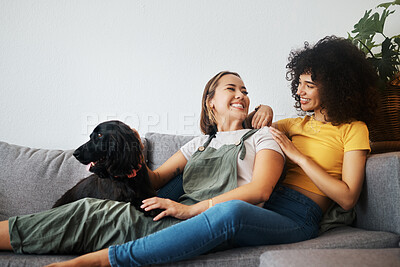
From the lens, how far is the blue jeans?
94 cm

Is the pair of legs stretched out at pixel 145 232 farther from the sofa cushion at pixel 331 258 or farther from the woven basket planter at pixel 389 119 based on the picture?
the woven basket planter at pixel 389 119

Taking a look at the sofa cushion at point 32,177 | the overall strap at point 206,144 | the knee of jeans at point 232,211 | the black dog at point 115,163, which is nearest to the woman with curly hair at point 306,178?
the knee of jeans at point 232,211

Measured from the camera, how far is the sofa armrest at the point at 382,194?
1.16 metres

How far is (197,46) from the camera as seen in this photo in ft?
6.68

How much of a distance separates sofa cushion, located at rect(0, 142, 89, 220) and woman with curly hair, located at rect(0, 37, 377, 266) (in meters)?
0.62

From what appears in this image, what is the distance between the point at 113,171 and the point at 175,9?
1.29m

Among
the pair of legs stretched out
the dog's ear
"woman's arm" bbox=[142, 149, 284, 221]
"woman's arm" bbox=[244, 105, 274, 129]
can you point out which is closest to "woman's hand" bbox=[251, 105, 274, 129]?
"woman's arm" bbox=[244, 105, 274, 129]

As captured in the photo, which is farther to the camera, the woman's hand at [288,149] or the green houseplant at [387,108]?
the green houseplant at [387,108]

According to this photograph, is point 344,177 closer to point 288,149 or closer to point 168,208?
point 288,149

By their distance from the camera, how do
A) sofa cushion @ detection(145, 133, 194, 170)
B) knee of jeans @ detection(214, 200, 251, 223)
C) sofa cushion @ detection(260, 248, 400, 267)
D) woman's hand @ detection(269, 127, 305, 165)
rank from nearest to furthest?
sofa cushion @ detection(260, 248, 400, 267)
knee of jeans @ detection(214, 200, 251, 223)
woman's hand @ detection(269, 127, 305, 165)
sofa cushion @ detection(145, 133, 194, 170)

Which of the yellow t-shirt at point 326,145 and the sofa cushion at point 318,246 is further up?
the yellow t-shirt at point 326,145

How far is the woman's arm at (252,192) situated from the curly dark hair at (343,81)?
35 cm

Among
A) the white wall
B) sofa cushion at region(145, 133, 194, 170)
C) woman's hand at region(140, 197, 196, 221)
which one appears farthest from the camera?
the white wall

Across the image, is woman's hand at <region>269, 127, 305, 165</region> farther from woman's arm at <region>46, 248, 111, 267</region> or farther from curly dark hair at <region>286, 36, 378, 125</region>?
woman's arm at <region>46, 248, 111, 267</region>
